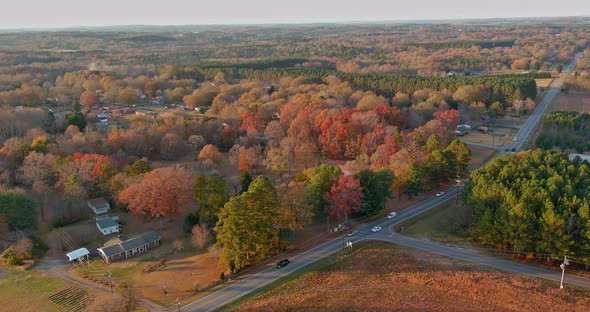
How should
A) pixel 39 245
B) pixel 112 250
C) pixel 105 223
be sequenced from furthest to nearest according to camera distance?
pixel 105 223, pixel 39 245, pixel 112 250

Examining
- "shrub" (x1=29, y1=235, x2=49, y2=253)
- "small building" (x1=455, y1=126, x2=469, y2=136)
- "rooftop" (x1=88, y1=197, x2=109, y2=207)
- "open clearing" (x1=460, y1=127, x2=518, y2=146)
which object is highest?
"small building" (x1=455, y1=126, x2=469, y2=136)

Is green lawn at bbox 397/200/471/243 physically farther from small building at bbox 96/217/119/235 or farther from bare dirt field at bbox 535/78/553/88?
bare dirt field at bbox 535/78/553/88

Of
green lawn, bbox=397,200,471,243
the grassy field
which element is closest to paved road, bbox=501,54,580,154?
green lawn, bbox=397,200,471,243

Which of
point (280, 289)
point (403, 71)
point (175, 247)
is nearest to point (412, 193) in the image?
point (280, 289)

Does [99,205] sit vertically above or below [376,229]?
above

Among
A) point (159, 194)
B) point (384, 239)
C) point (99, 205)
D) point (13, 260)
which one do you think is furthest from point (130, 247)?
point (384, 239)

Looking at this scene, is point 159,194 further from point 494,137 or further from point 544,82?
point 544,82
